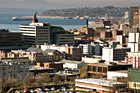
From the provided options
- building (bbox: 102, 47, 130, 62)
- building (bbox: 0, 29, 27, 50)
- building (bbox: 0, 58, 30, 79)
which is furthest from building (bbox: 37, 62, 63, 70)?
building (bbox: 0, 29, 27, 50)

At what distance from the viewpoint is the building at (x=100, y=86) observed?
104 feet

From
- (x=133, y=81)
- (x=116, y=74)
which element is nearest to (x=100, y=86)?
(x=133, y=81)

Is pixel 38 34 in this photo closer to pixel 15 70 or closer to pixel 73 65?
pixel 73 65

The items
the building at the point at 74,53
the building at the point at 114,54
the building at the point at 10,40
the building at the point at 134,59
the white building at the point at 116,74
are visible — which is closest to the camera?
the white building at the point at 116,74

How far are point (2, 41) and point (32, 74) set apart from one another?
2700cm

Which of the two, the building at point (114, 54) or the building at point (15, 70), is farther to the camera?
the building at point (114, 54)

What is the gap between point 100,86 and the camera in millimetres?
32250

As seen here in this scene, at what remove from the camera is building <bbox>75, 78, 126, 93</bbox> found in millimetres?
31578

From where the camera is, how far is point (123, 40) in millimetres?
84500

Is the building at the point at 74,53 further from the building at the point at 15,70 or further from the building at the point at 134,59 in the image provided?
the building at the point at 15,70

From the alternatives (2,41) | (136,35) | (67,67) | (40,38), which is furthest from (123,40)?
(67,67)

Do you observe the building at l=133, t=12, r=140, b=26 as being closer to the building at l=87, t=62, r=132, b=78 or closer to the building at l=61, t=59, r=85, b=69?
the building at l=61, t=59, r=85, b=69

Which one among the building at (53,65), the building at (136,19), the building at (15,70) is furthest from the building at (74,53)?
the building at (136,19)

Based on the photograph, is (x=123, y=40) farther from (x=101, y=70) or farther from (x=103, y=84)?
(x=103, y=84)
